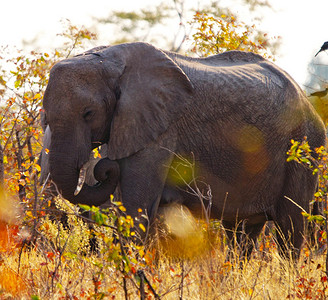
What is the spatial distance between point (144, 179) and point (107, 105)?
70 cm

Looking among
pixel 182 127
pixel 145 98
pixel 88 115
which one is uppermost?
pixel 145 98

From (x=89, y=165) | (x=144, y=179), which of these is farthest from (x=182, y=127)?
(x=89, y=165)

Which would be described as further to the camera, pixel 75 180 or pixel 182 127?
pixel 182 127

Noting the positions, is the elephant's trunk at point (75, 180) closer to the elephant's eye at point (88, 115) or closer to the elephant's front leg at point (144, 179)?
the elephant's front leg at point (144, 179)

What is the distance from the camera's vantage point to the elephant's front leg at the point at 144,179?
17.4 feet

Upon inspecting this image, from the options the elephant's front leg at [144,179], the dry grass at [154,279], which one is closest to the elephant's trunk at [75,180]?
the elephant's front leg at [144,179]

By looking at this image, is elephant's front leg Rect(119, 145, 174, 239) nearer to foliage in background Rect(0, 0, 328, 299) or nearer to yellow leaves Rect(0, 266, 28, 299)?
foliage in background Rect(0, 0, 328, 299)

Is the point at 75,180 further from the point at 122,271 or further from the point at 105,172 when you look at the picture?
the point at 122,271

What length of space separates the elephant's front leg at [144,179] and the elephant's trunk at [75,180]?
106mm

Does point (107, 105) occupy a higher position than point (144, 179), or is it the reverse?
point (107, 105)

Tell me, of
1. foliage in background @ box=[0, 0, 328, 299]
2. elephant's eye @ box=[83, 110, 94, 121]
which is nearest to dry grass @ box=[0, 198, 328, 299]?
foliage in background @ box=[0, 0, 328, 299]

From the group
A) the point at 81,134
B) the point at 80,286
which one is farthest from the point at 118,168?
the point at 80,286

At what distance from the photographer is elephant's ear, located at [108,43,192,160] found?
5.41 metres

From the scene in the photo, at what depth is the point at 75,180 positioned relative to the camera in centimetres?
521
